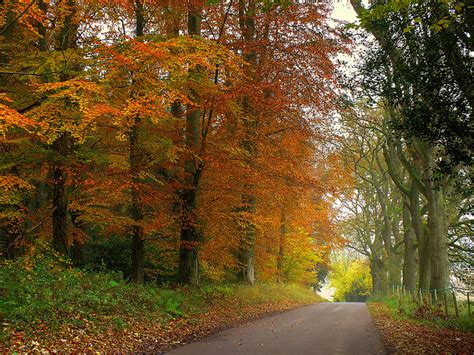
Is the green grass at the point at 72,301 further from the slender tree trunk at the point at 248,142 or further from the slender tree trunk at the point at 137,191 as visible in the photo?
the slender tree trunk at the point at 248,142

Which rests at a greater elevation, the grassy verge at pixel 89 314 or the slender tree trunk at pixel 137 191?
the slender tree trunk at pixel 137 191

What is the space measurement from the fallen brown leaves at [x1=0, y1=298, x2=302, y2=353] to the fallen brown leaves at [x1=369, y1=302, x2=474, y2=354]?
443cm

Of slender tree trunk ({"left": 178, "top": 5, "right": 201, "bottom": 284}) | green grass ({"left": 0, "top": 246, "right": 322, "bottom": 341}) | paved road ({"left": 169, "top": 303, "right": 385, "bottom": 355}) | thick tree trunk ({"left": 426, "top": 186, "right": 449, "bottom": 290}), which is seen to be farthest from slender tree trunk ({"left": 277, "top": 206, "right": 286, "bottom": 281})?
green grass ({"left": 0, "top": 246, "right": 322, "bottom": 341})

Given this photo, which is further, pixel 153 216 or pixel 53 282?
pixel 153 216

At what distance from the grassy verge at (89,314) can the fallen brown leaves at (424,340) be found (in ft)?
14.6

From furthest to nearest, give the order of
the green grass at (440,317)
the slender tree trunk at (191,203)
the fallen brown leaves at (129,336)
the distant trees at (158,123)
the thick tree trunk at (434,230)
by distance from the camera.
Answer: the thick tree trunk at (434,230)
the slender tree trunk at (191,203)
the green grass at (440,317)
the distant trees at (158,123)
the fallen brown leaves at (129,336)

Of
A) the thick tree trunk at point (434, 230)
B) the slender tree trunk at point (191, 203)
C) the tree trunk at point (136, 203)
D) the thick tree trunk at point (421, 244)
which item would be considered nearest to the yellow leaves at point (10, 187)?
the tree trunk at point (136, 203)

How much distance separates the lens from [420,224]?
72.1 feet

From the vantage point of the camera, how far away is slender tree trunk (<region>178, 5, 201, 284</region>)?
598 inches

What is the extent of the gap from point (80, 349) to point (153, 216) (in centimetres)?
848

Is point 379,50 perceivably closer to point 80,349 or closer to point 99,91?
point 99,91

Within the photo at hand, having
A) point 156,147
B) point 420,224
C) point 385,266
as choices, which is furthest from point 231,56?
point 385,266

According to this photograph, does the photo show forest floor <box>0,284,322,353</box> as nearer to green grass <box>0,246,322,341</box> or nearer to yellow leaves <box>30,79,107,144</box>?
green grass <box>0,246,322,341</box>

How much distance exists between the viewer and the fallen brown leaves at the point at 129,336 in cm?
708
